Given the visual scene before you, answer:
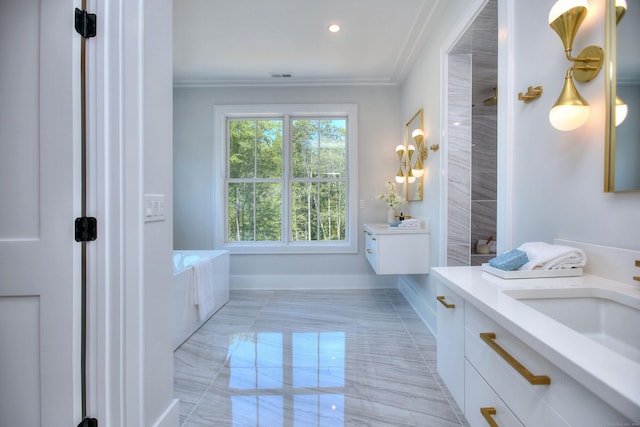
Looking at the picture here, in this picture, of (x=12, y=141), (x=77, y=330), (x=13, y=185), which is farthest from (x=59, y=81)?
(x=77, y=330)

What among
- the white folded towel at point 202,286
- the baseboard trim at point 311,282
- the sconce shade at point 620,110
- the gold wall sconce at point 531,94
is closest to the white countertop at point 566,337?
the sconce shade at point 620,110

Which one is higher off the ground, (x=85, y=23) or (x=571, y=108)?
(x=85, y=23)

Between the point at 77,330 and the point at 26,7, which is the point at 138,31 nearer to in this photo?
the point at 26,7

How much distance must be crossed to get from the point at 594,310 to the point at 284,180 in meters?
Result: 3.58

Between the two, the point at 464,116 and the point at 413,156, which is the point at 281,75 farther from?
the point at 464,116

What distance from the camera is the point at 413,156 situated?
11.3ft

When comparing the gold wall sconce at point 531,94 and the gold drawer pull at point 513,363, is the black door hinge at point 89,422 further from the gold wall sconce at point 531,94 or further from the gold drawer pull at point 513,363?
the gold wall sconce at point 531,94

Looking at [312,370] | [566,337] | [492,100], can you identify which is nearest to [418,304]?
[312,370]

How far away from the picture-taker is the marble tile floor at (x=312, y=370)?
1692 millimetres

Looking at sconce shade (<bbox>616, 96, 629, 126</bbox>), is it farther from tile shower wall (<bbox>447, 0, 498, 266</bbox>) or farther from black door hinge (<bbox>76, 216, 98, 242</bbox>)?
black door hinge (<bbox>76, 216, 98, 242</bbox>)

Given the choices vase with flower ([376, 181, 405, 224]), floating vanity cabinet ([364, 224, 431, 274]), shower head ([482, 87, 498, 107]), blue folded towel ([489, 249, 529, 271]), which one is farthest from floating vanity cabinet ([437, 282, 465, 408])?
shower head ([482, 87, 498, 107])

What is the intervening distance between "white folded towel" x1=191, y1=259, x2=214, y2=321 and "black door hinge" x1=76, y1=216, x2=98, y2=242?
5.55 ft

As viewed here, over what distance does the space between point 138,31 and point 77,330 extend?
1201mm

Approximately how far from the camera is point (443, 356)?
1.42m
